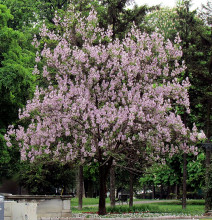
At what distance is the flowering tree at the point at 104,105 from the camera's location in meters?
19.1

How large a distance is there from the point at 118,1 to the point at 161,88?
1003 cm

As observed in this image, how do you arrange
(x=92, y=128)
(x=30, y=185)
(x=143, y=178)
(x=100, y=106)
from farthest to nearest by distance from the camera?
(x=143, y=178), (x=30, y=185), (x=100, y=106), (x=92, y=128)

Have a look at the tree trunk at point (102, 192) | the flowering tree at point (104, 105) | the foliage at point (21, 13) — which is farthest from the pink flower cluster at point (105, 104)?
the foliage at point (21, 13)

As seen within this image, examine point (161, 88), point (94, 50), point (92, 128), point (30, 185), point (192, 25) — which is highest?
point (192, 25)

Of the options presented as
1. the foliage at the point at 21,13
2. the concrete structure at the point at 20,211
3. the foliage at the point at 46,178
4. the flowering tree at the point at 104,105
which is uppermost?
the foliage at the point at 21,13

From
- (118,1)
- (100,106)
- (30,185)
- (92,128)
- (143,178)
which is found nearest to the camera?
(92,128)

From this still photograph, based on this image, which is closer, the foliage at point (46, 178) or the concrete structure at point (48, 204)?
the concrete structure at point (48, 204)

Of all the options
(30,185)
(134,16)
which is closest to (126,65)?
(134,16)

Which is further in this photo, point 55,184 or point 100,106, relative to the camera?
point 55,184

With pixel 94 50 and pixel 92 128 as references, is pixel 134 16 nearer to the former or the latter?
pixel 94 50

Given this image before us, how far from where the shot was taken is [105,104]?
20641 millimetres

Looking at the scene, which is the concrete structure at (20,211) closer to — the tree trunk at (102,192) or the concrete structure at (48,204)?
the concrete structure at (48,204)

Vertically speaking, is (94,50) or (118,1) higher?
(118,1)

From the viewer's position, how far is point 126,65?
20188 millimetres
